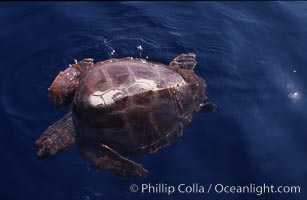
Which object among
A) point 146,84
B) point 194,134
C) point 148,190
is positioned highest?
point 146,84

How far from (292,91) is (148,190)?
10.8ft

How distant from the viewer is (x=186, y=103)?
20.5ft

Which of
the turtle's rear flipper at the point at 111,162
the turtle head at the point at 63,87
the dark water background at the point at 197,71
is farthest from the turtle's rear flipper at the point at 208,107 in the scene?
the turtle head at the point at 63,87

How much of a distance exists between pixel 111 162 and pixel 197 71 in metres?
2.54

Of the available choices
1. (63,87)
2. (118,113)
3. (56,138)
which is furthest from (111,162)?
(63,87)

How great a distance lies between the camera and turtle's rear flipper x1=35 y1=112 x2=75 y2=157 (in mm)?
5535

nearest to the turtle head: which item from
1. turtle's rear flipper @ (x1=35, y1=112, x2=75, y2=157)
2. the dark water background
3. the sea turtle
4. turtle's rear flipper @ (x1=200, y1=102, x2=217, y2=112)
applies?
the sea turtle

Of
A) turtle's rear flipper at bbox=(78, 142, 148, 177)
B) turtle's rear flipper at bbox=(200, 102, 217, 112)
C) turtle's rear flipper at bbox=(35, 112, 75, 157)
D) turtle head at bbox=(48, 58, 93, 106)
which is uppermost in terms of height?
turtle head at bbox=(48, 58, 93, 106)

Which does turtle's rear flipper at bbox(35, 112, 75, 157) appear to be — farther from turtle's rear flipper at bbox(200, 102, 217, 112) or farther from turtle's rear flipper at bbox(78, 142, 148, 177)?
turtle's rear flipper at bbox(200, 102, 217, 112)

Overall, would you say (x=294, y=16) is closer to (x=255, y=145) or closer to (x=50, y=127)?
(x=255, y=145)

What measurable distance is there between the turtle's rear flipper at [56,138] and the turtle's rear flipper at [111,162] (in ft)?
1.06

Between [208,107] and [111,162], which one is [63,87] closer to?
[111,162]

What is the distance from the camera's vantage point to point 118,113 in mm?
5492

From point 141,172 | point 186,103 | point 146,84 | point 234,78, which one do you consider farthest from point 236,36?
point 141,172
